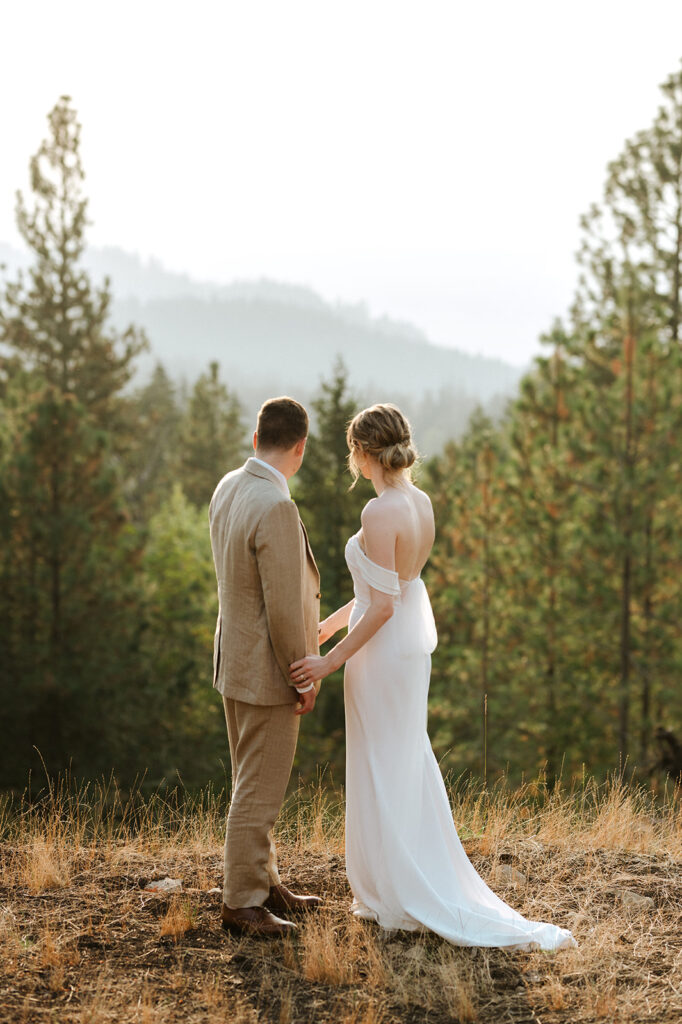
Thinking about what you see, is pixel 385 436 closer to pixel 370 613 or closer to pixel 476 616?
pixel 370 613

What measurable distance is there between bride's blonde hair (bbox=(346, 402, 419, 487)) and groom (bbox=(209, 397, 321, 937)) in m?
0.24

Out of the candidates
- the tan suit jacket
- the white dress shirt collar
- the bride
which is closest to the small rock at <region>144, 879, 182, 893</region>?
the bride

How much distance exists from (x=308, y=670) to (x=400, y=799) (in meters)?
0.69

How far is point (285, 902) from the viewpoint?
4.13m

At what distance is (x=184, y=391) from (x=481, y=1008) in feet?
203

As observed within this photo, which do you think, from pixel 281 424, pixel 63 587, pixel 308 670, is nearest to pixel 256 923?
pixel 308 670

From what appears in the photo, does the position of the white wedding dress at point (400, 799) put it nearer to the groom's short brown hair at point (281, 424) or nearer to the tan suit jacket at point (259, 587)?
the tan suit jacket at point (259, 587)

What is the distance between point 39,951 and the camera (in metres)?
3.71

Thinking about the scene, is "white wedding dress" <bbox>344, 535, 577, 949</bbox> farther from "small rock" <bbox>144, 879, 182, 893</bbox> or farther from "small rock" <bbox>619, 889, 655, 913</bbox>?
"small rock" <bbox>144, 879, 182, 893</bbox>

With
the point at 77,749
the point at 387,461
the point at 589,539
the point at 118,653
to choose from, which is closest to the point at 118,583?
the point at 118,653

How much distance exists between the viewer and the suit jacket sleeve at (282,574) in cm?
378

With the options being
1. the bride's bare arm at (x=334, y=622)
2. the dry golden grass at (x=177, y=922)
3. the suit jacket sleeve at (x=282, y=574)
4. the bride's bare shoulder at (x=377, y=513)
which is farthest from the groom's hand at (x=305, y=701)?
the dry golden grass at (x=177, y=922)

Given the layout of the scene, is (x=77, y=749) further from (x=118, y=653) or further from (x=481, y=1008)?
(x=481, y=1008)

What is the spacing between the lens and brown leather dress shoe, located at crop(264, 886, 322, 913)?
4.13m
